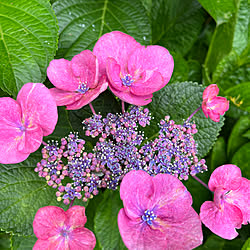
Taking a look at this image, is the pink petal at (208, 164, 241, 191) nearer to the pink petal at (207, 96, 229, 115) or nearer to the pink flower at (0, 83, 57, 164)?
the pink petal at (207, 96, 229, 115)

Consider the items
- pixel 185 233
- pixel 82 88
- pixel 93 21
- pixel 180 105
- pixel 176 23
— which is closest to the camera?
pixel 185 233

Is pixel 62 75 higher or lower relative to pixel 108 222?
higher

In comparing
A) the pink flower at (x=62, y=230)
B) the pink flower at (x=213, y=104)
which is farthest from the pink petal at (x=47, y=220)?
the pink flower at (x=213, y=104)

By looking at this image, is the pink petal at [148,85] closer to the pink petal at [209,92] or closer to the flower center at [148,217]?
the pink petal at [209,92]

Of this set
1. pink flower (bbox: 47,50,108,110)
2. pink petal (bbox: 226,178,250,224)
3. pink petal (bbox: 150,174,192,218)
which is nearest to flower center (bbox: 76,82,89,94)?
pink flower (bbox: 47,50,108,110)

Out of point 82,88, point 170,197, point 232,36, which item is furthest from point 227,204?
point 232,36

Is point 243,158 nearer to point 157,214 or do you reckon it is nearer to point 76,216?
point 157,214
